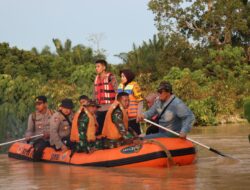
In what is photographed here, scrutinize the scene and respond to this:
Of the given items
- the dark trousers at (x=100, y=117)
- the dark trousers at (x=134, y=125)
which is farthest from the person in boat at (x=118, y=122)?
the dark trousers at (x=100, y=117)

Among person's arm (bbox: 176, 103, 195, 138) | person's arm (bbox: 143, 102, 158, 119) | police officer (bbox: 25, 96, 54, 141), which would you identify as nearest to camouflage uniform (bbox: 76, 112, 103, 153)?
person's arm (bbox: 143, 102, 158, 119)

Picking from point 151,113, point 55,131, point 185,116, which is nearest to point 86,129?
point 55,131

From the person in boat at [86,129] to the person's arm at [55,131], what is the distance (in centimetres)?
58

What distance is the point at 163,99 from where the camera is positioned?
9969 mm

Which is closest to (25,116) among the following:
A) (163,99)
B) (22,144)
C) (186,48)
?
(22,144)

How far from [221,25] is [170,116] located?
74.2ft

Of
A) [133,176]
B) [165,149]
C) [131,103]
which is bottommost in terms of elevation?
[133,176]

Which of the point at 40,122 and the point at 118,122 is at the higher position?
the point at 40,122

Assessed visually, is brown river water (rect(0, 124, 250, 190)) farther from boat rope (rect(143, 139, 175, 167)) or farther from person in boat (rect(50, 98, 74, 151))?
person in boat (rect(50, 98, 74, 151))

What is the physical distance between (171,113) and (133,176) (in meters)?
1.41

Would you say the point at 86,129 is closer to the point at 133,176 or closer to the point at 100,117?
the point at 100,117

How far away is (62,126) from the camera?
11.0 metres

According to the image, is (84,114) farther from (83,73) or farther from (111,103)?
(83,73)

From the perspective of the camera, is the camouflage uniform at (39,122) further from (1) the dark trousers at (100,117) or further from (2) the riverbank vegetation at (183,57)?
(2) the riverbank vegetation at (183,57)
